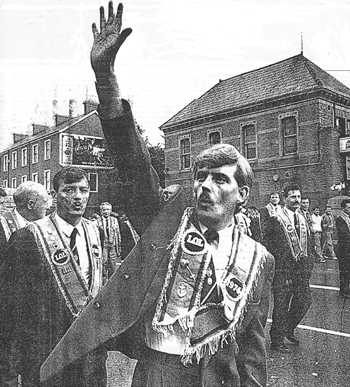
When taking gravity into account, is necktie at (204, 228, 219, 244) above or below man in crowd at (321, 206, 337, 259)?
above

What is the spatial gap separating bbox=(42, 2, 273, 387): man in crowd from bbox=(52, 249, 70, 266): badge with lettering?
1.05 metres

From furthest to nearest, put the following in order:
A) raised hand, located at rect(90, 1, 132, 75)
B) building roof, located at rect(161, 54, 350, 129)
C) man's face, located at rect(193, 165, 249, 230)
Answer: building roof, located at rect(161, 54, 350, 129) < man's face, located at rect(193, 165, 249, 230) < raised hand, located at rect(90, 1, 132, 75)

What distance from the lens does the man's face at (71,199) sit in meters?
2.69

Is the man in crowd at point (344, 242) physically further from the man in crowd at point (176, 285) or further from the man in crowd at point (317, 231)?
the man in crowd at point (176, 285)

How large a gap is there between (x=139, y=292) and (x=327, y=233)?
1192cm

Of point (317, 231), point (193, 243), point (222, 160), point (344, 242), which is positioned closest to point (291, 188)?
point (344, 242)

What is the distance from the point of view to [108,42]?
1373mm

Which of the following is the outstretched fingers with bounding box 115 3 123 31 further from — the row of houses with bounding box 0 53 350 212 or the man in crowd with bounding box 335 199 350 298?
the man in crowd with bounding box 335 199 350 298

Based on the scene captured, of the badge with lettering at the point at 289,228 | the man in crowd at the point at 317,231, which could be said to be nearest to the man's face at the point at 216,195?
the badge with lettering at the point at 289,228

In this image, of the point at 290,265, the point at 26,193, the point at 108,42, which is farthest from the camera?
the point at 290,265

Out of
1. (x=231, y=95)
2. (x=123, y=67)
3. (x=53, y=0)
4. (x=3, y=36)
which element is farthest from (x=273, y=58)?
(x=231, y=95)

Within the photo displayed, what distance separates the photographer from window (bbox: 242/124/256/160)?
841cm

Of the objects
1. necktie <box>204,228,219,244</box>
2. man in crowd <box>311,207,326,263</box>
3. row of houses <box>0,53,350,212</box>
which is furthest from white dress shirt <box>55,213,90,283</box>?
man in crowd <box>311,207,326,263</box>

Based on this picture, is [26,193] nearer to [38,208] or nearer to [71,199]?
[38,208]
